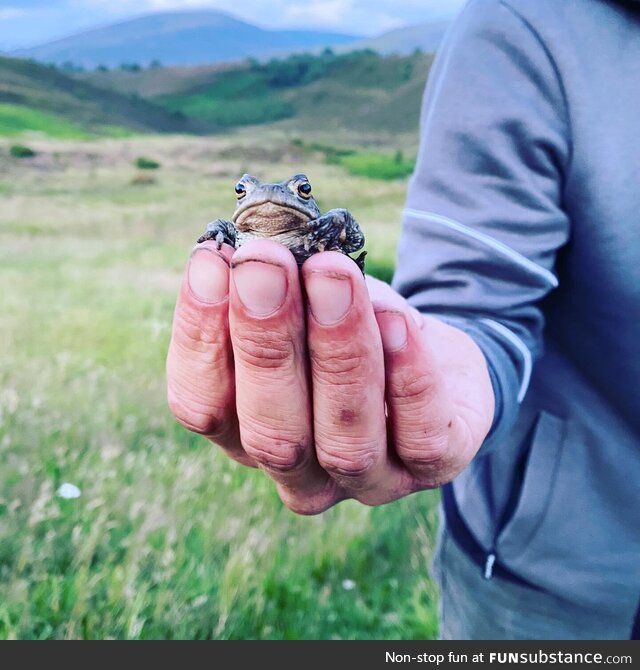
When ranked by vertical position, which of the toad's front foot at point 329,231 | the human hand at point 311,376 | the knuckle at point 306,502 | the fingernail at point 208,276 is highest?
the toad's front foot at point 329,231

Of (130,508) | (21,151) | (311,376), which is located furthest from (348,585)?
(21,151)

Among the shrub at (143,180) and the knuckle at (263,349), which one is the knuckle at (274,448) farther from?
the shrub at (143,180)

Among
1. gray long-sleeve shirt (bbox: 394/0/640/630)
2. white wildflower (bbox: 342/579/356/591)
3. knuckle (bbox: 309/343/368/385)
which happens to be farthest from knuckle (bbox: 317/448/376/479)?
white wildflower (bbox: 342/579/356/591)

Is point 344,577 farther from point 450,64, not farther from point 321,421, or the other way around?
point 450,64

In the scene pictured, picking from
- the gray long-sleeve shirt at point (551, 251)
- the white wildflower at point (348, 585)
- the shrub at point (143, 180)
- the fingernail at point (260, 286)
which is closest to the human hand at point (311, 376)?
the fingernail at point (260, 286)

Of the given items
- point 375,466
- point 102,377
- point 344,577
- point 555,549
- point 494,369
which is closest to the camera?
point 375,466

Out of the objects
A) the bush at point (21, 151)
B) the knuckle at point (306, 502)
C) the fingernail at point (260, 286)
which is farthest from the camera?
the bush at point (21, 151)

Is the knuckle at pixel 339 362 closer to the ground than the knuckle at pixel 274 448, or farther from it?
farther from it
